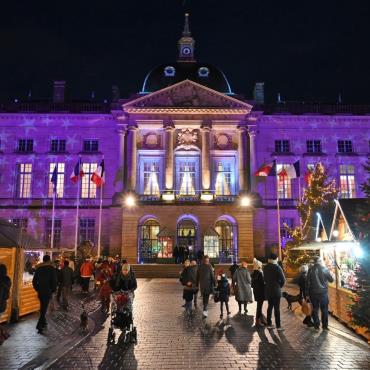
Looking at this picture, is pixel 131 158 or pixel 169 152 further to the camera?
pixel 169 152

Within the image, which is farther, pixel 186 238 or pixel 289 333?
pixel 186 238

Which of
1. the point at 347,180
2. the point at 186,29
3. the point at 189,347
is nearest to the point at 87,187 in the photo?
the point at 186,29

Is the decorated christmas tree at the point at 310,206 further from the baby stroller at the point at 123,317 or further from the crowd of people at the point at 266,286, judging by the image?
the baby stroller at the point at 123,317

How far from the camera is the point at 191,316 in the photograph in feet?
45.5

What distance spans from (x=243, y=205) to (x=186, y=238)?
6.34 metres

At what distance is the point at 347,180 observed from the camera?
43.5 m

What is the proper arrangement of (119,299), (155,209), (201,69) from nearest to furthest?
(119,299)
(155,209)
(201,69)

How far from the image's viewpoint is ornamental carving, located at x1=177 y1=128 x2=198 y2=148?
4306 cm

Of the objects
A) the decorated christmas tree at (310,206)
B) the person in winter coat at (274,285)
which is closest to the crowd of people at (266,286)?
the person in winter coat at (274,285)

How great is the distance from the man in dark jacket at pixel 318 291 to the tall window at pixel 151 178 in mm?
30409

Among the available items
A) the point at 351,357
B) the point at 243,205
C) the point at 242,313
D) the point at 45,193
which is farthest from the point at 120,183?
the point at 351,357

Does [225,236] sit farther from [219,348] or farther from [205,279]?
[219,348]

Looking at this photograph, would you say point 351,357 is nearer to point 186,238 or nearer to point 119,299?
point 119,299

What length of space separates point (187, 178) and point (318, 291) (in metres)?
31.0
